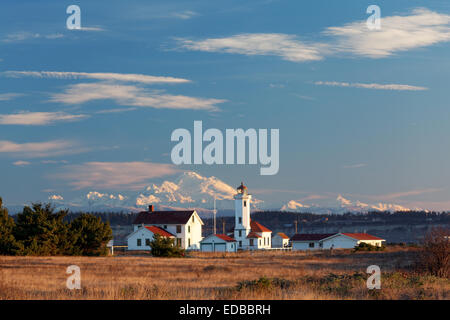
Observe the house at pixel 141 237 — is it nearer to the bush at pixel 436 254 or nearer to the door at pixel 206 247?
the door at pixel 206 247

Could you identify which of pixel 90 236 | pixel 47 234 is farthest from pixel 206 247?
pixel 47 234

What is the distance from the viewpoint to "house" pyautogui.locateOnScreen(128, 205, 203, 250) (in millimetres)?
99875

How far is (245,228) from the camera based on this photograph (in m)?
120

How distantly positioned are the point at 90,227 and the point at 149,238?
26637mm

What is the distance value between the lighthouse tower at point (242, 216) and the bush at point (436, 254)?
84560 millimetres

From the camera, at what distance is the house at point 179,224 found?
328ft

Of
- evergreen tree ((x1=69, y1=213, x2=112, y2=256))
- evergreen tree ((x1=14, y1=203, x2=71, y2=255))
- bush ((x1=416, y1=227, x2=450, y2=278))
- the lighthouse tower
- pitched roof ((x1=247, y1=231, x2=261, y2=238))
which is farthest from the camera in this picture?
the lighthouse tower

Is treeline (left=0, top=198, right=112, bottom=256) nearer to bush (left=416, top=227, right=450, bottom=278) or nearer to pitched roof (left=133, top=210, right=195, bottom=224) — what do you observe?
pitched roof (left=133, top=210, right=195, bottom=224)

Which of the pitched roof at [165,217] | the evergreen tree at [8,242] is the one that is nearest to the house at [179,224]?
the pitched roof at [165,217]

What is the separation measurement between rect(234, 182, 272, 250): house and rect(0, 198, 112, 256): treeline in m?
52.6

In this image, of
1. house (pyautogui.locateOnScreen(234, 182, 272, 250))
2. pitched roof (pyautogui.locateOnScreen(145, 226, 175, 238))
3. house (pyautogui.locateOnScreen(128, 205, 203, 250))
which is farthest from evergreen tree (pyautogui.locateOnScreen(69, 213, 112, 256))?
house (pyautogui.locateOnScreen(234, 182, 272, 250))
